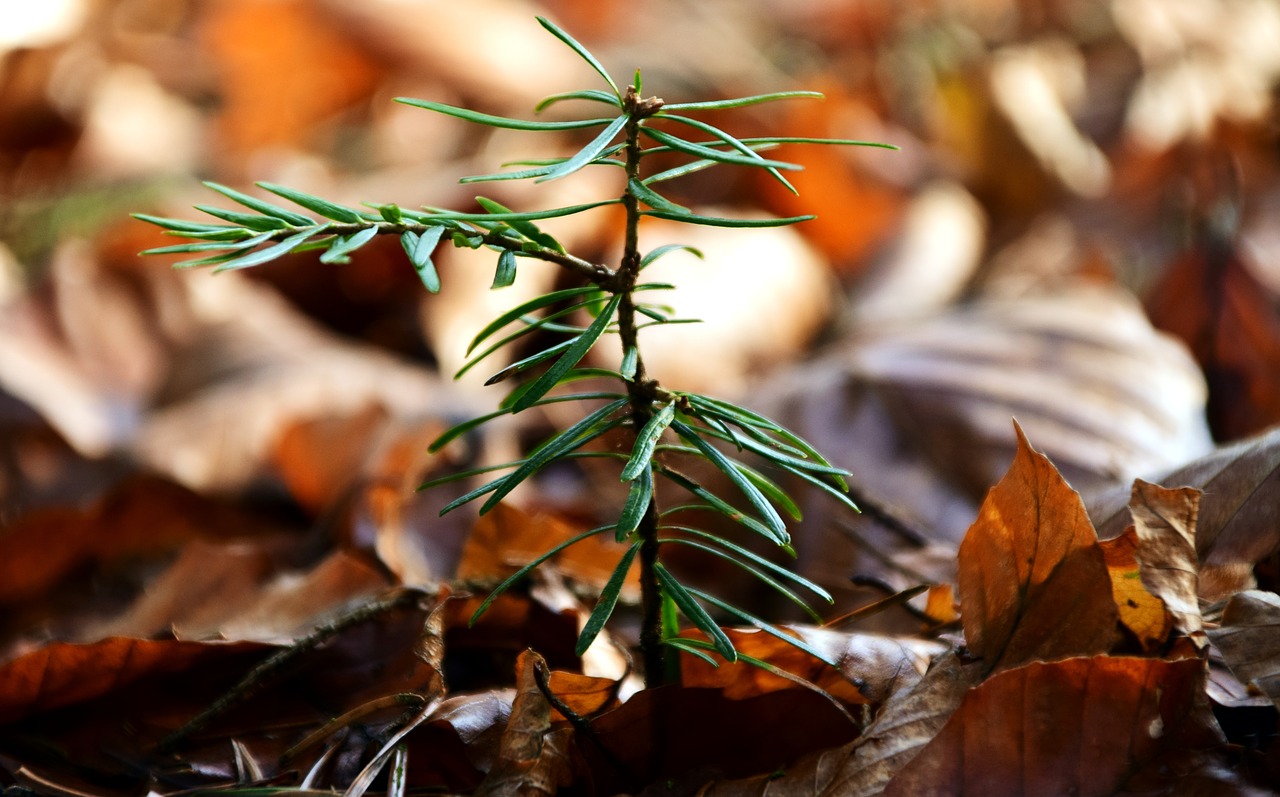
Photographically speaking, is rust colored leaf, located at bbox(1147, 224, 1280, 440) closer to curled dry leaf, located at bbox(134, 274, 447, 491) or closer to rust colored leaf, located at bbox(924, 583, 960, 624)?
rust colored leaf, located at bbox(924, 583, 960, 624)

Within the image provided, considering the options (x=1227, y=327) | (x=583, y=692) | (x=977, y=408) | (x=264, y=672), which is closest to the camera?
(x=583, y=692)

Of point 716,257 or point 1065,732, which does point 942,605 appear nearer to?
point 1065,732

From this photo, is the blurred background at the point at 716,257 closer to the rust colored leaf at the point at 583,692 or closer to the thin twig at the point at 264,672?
the thin twig at the point at 264,672

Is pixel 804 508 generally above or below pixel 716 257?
below

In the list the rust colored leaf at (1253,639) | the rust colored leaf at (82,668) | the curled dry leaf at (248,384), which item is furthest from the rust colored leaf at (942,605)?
the curled dry leaf at (248,384)

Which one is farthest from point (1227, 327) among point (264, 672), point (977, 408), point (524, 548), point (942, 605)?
point (264, 672)

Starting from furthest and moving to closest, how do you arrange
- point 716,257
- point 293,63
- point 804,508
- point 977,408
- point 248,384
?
point 293,63, point 716,257, point 248,384, point 977,408, point 804,508

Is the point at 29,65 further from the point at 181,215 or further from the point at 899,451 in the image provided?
the point at 899,451
